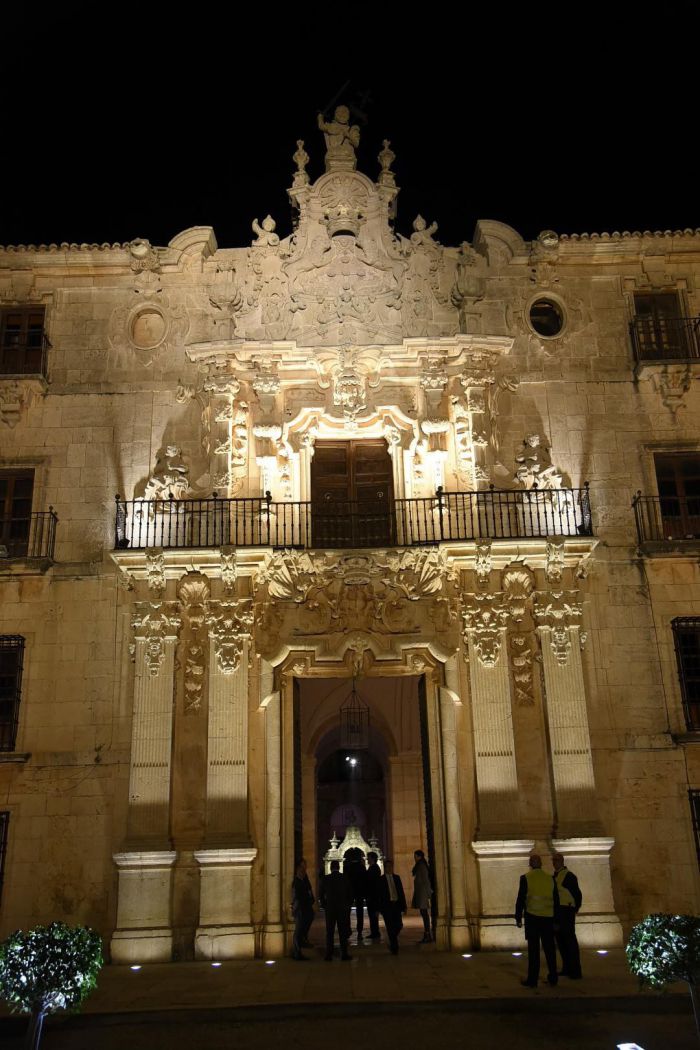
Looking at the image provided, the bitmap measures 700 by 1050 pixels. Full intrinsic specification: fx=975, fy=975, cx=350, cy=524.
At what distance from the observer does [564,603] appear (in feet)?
49.2

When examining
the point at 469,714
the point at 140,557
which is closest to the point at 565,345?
the point at 469,714

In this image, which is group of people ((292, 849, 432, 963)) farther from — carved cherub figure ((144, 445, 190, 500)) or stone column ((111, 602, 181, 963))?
carved cherub figure ((144, 445, 190, 500))

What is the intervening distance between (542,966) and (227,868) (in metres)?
4.54

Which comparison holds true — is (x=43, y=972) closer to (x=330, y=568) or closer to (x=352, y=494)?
(x=330, y=568)

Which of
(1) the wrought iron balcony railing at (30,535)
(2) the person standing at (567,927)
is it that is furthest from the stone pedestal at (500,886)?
(1) the wrought iron balcony railing at (30,535)

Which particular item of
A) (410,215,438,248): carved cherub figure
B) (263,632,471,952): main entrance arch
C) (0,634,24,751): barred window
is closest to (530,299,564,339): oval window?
(410,215,438,248): carved cherub figure

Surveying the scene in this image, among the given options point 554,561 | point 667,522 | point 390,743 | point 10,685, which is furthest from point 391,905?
point 390,743

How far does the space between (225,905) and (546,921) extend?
204 inches

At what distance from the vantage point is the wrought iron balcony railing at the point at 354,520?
1530cm

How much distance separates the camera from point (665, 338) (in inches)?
675

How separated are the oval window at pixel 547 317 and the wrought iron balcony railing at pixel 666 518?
3323 mm

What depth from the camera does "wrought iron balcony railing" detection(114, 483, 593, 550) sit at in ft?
50.2

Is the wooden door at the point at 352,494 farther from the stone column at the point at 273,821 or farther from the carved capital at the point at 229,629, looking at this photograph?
the stone column at the point at 273,821

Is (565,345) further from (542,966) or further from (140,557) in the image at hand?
(542,966)
